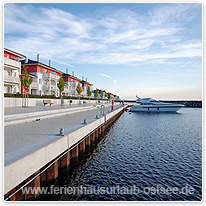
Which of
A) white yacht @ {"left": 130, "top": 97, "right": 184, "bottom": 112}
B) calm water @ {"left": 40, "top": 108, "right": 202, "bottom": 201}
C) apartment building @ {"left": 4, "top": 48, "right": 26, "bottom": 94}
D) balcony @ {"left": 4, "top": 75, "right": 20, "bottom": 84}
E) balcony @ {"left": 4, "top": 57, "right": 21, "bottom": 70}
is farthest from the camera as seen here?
white yacht @ {"left": 130, "top": 97, "right": 184, "bottom": 112}

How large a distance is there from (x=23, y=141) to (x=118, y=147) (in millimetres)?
7523

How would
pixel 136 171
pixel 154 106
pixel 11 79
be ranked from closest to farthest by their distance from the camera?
pixel 136 171, pixel 11 79, pixel 154 106

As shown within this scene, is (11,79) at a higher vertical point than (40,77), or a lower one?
lower

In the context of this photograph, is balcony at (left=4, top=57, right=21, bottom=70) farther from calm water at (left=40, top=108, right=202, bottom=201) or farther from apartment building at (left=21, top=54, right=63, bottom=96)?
calm water at (left=40, top=108, right=202, bottom=201)

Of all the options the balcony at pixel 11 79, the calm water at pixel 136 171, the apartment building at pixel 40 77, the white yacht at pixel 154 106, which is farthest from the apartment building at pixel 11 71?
the white yacht at pixel 154 106

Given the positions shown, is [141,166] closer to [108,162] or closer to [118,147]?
[108,162]

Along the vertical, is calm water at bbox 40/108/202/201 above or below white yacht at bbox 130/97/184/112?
below

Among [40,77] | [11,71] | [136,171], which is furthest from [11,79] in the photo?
[136,171]

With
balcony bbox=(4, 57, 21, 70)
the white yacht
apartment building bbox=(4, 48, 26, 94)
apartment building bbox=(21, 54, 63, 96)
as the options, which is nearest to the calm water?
apartment building bbox=(4, 48, 26, 94)

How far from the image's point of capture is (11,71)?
30406 millimetres

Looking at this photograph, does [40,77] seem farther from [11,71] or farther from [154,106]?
[154,106]

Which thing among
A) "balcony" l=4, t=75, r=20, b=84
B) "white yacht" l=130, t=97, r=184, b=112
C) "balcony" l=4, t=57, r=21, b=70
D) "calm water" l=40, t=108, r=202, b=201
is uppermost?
"balcony" l=4, t=57, r=21, b=70

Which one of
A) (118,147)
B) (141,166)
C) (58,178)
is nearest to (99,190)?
(58,178)

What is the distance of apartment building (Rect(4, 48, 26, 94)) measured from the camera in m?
27.7
